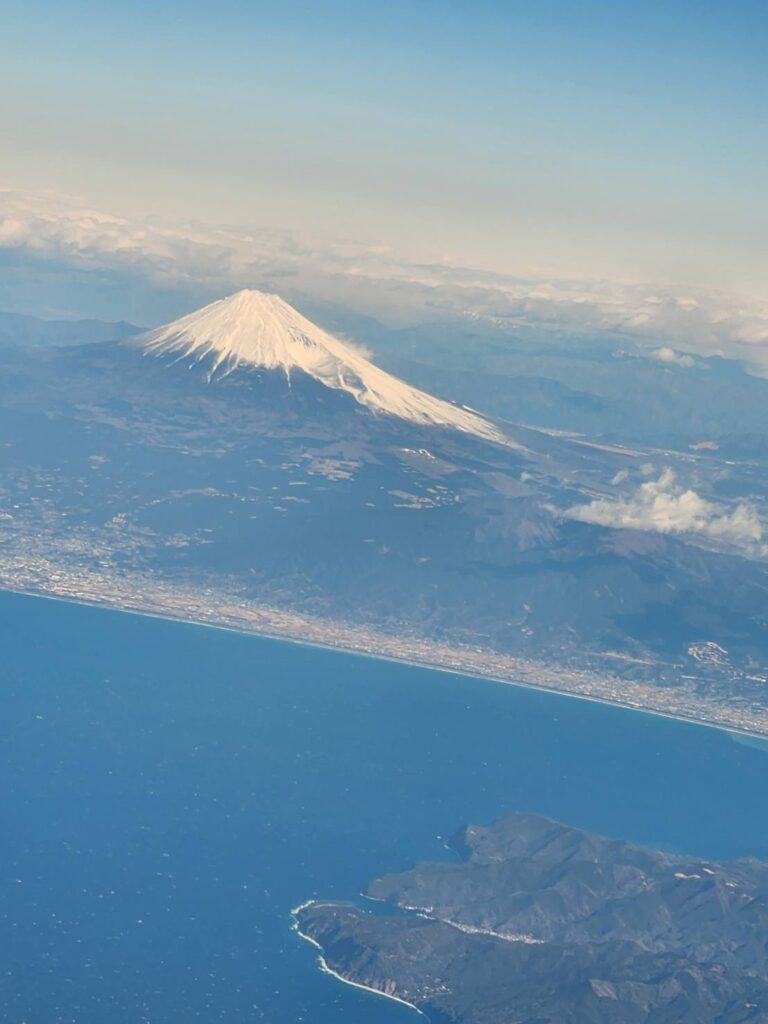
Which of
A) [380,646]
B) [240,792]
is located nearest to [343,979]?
[240,792]

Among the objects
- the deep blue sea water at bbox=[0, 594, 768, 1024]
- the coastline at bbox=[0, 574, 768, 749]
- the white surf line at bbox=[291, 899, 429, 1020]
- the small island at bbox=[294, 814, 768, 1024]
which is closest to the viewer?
the deep blue sea water at bbox=[0, 594, 768, 1024]

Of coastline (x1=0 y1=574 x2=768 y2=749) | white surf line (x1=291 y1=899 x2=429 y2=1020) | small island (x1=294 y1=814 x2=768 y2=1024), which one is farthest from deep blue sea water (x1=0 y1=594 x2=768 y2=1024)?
coastline (x1=0 y1=574 x2=768 y2=749)

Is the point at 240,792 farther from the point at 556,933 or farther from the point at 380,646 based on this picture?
the point at 380,646

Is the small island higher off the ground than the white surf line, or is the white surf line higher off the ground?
the small island

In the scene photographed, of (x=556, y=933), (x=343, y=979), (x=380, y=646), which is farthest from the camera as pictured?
(x=380, y=646)

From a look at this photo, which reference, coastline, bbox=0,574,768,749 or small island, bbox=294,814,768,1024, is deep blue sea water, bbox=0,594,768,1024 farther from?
coastline, bbox=0,574,768,749
